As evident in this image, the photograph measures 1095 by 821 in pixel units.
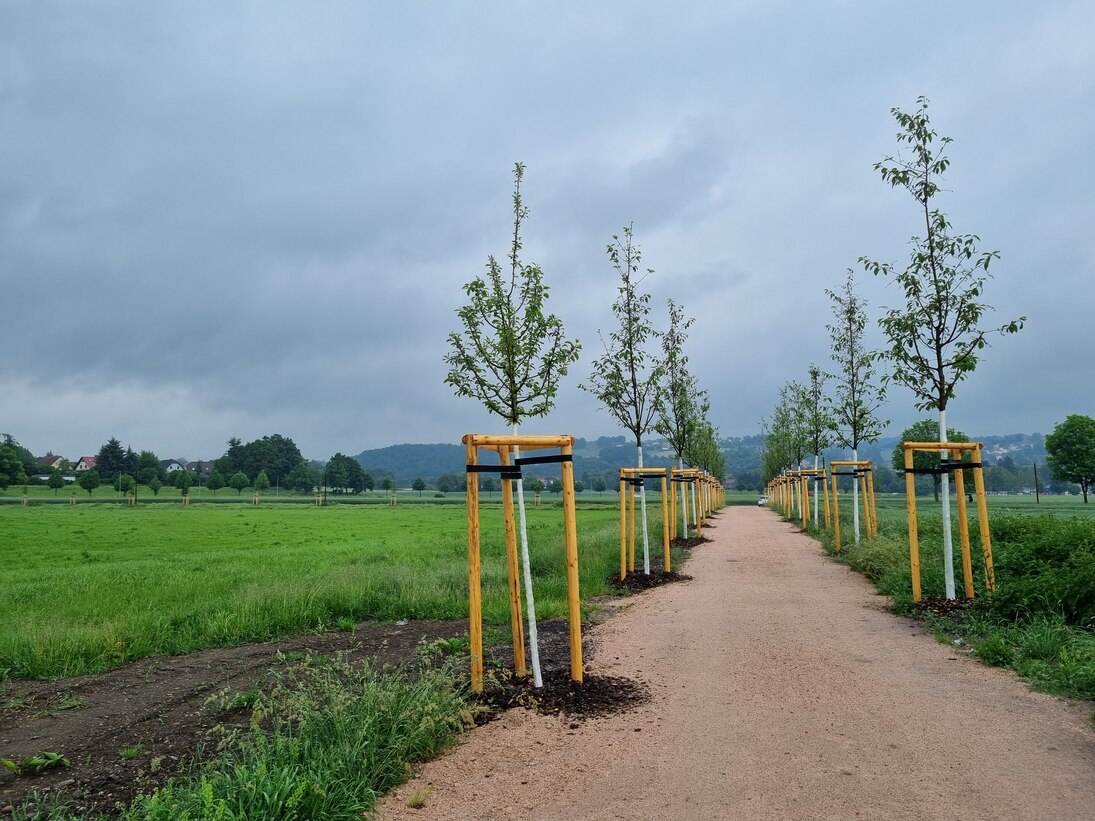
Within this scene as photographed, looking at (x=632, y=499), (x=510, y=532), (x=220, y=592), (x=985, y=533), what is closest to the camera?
(x=510, y=532)

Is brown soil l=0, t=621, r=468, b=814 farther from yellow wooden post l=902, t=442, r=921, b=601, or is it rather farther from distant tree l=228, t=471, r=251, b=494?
distant tree l=228, t=471, r=251, b=494

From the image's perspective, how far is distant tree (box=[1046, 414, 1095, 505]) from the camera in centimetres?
6106

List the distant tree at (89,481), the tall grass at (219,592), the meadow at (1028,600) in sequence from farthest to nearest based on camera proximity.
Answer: the distant tree at (89,481) < the tall grass at (219,592) < the meadow at (1028,600)

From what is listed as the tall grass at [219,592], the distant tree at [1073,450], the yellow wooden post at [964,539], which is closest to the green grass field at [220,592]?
the tall grass at [219,592]

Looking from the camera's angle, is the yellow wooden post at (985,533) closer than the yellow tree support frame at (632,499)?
Yes

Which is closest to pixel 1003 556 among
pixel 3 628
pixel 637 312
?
pixel 637 312

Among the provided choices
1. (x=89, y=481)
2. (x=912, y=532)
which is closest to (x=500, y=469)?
(x=912, y=532)

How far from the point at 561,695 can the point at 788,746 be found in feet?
6.99

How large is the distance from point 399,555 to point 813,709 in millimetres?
17332

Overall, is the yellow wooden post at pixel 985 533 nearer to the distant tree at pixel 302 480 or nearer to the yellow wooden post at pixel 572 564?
the yellow wooden post at pixel 572 564

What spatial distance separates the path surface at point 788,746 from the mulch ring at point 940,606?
57.6 inches

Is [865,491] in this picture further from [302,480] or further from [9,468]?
[302,480]

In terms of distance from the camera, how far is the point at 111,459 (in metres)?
122

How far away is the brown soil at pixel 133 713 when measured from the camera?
536cm
